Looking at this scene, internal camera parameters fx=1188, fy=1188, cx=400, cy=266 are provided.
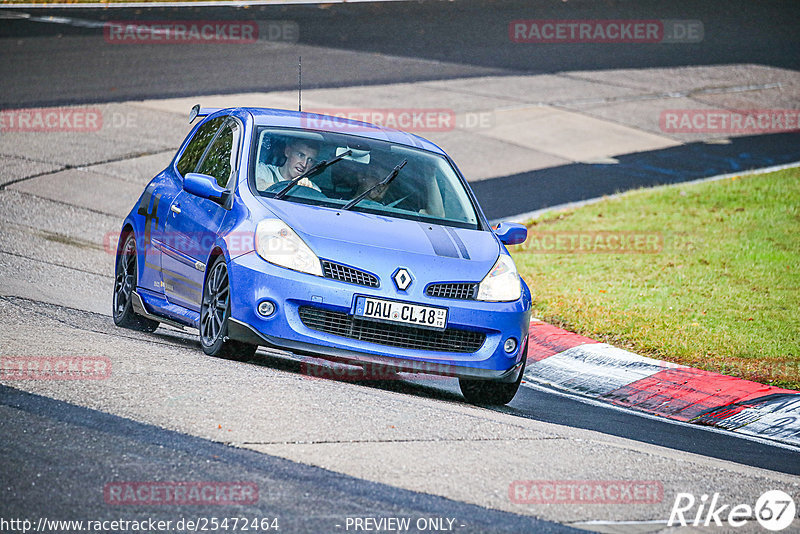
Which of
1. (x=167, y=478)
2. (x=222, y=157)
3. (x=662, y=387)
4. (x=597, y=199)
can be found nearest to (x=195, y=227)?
(x=222, y=157)

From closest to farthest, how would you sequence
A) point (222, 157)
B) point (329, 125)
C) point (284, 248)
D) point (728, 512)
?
1. point (728, 512)
2. point (284, 248)
3. point (222, 157)
4. point (329, 125)

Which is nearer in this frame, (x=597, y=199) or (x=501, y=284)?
(x=501, y=284)

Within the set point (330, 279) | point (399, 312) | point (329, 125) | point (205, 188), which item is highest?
point (329, 125)

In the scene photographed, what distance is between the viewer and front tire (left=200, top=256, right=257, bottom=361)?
24.1 ft

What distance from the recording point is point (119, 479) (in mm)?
4887

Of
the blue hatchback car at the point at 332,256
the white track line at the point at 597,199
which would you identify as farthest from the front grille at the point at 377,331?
the white track line at the point at 597,199

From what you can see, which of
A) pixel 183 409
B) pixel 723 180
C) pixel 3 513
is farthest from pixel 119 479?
pixel 723 180

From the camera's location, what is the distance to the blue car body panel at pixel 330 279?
708 cm

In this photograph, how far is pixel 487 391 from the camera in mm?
7910

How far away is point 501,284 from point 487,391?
81cm

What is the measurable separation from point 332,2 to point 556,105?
11520 millimetres

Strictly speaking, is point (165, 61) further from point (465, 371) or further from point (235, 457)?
point (235, 457)

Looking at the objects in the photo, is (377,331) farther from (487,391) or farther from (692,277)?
(692,277)

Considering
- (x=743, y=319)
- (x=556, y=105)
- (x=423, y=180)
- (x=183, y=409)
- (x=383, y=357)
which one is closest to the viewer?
(x=183, y=409)
